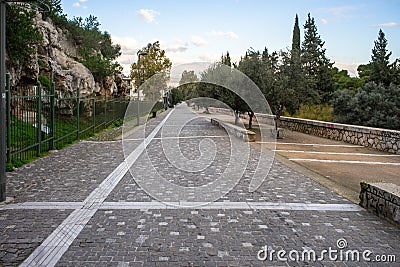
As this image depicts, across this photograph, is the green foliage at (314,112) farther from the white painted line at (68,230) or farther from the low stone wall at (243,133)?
the white painted line at (68,230)

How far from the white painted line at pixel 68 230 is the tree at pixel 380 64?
30923mm

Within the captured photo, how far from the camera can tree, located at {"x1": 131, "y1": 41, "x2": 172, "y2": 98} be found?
3997 centimetres

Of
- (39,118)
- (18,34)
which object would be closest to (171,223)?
(39,118)

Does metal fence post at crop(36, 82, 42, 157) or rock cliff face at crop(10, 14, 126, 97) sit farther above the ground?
rock cliff face at crop(10, 14, 126, 97)

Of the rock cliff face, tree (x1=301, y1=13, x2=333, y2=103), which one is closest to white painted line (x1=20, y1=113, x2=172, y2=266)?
the rock cliff face

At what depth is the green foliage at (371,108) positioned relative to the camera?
67.2 ft

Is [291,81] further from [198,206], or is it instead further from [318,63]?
[318,63]

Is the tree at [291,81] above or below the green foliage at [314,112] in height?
above

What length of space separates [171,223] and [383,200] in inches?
124

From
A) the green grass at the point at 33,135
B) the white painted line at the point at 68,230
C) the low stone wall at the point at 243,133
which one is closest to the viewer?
the white painted line at the point at 68,230

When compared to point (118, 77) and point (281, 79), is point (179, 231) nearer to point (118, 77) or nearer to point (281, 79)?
point (281, 79)

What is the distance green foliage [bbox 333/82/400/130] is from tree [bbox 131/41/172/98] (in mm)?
21820

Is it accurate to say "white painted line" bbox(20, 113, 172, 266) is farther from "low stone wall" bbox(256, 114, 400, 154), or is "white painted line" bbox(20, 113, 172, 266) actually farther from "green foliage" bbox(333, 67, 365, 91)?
"green foliage" bbox(333, 67, 365, 91)

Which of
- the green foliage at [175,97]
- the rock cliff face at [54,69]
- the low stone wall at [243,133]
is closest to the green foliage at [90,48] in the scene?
the rock cliff face at [54,69]
